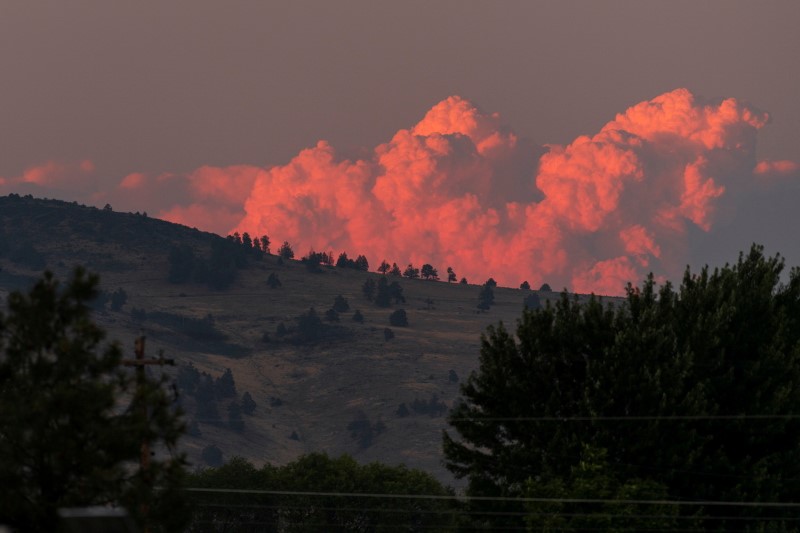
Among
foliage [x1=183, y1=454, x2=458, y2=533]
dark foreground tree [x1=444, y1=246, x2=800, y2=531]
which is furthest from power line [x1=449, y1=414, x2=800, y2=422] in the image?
foliage [x1=183, y1=454, x2=458, y2=533]

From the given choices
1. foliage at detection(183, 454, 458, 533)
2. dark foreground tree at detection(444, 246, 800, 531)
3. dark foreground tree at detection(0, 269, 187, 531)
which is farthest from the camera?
foliage at detection(183, 454, 458, 533)

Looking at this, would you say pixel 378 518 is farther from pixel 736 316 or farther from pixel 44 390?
pixel 44 390

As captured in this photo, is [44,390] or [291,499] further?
[291,499]

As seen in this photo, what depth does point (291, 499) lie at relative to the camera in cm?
16188

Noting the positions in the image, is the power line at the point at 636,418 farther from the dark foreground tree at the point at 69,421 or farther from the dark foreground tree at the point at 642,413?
the dark foreground tree at the point at 69,421

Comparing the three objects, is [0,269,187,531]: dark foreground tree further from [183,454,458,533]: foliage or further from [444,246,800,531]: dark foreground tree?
[183,454,458,533]: foliage

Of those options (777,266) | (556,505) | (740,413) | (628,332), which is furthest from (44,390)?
(777,266)

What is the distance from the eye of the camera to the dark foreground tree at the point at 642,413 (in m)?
78.7

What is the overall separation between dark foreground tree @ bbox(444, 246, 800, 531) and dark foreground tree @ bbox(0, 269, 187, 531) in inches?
1488

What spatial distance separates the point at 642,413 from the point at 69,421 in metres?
45.6

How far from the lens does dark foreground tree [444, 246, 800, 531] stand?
258 ft

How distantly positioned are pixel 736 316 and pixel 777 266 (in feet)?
21.5

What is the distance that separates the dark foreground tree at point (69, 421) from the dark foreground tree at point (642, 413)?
124 ft

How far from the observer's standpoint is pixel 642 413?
80875 millimetres
